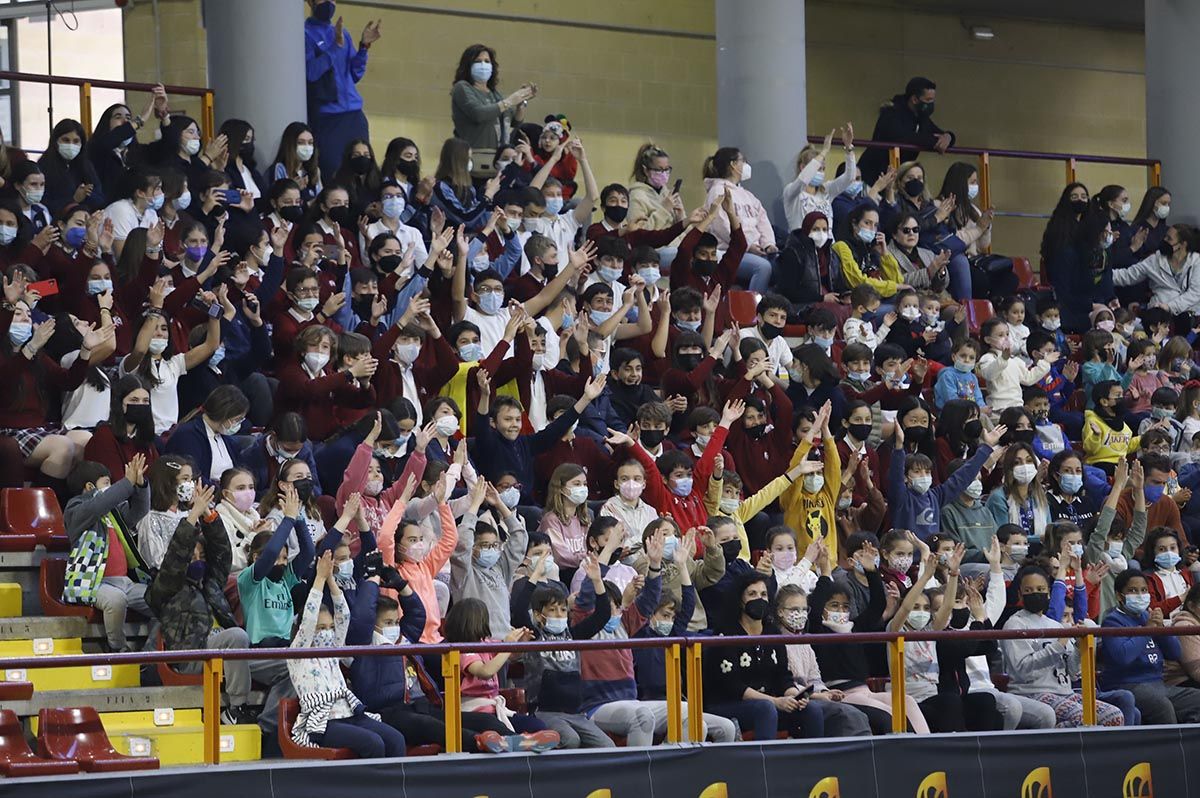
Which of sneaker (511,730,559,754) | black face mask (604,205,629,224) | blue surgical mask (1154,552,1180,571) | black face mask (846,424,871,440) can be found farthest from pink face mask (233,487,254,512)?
blue surgical mask (1154,552,1180,571)

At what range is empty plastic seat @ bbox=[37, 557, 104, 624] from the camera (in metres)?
12.8

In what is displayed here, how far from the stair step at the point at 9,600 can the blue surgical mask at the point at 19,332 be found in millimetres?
1859

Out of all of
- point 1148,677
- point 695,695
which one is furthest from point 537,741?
point 1148,677

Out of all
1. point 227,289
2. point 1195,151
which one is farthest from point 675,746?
point 1195,151

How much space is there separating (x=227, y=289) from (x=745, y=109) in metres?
7.06

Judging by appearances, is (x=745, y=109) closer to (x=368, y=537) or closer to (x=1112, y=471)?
(x=1112, y=471)

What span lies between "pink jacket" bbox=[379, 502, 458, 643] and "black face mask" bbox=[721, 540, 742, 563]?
187 cm

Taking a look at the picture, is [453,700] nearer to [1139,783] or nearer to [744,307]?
[1139,783]

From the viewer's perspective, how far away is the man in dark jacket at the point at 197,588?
12.2m

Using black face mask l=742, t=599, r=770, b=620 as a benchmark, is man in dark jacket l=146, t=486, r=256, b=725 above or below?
above

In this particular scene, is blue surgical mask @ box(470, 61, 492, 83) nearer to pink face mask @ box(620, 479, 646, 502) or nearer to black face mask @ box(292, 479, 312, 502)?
pink face mask @ box(620, 479, 646, 502)

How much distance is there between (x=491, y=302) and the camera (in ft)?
53.8

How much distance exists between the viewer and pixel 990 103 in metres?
28.7

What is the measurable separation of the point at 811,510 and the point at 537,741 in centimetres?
420
